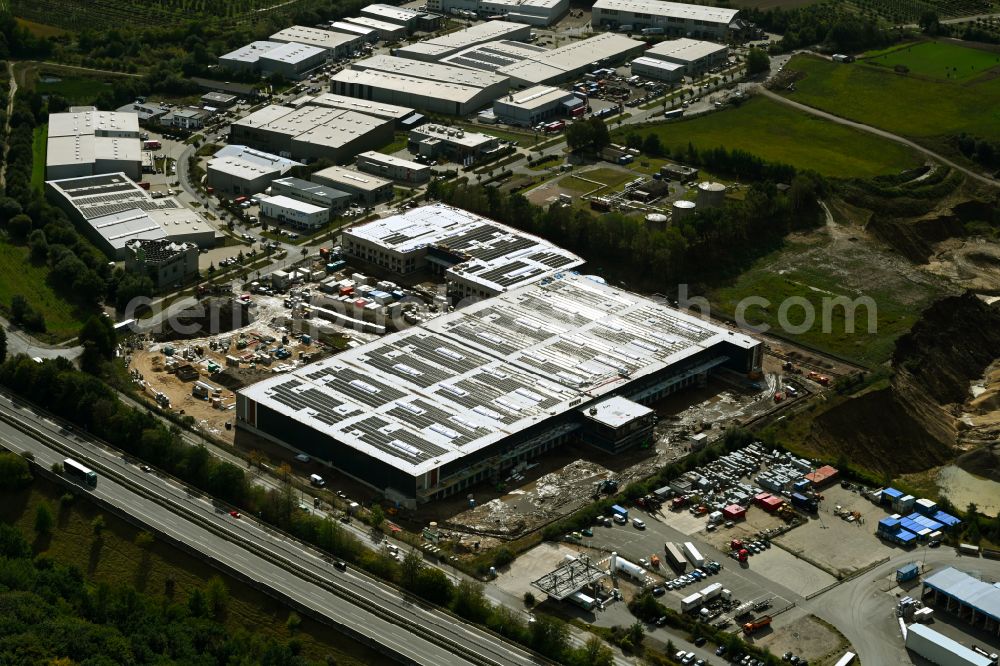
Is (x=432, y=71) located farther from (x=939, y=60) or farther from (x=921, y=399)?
(x=921, y=399)

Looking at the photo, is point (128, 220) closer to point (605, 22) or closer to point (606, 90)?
point (606, 90)

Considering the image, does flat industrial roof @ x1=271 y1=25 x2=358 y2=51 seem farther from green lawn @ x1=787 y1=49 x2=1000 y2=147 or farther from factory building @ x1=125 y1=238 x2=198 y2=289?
factory building @ x1=125 y1=238 x2=198 y2=289

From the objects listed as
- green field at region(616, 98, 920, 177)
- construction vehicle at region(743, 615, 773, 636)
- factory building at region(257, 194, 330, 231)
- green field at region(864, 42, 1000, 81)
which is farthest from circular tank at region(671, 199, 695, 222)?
green field at region(864, 42, 1000, 81)

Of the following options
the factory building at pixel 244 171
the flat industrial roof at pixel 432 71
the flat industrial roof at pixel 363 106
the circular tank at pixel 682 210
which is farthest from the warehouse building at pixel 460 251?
the flat industrial roof at pixel 432 71

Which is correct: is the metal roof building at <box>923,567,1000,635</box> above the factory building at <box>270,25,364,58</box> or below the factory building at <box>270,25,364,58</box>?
below

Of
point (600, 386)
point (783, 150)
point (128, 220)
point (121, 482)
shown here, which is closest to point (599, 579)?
point (600, 386)

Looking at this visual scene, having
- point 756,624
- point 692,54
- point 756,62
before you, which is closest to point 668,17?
point 692,54
